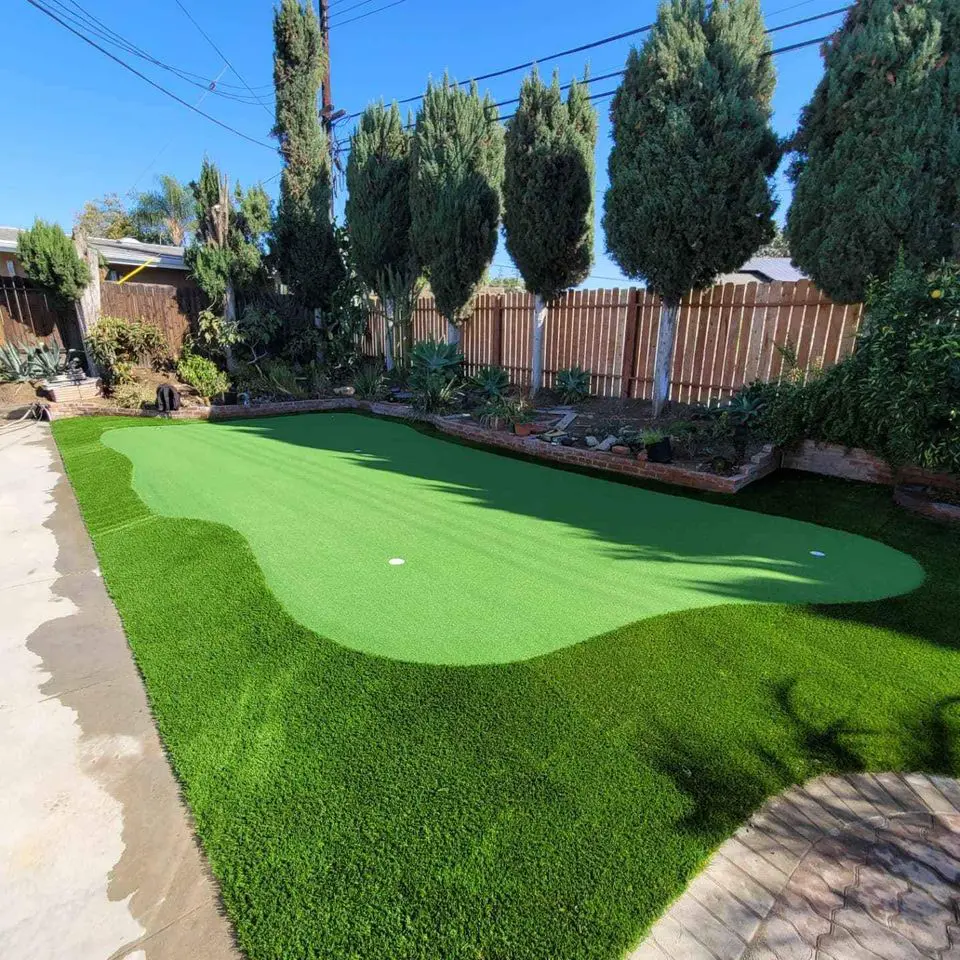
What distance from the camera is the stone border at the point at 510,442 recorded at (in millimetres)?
5406

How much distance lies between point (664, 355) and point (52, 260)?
10192mm

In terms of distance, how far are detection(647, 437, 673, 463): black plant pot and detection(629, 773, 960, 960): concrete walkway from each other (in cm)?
395

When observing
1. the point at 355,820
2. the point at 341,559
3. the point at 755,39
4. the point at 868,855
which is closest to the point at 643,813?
the point at 868,855

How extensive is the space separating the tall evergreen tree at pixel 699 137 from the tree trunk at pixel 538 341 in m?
2.65

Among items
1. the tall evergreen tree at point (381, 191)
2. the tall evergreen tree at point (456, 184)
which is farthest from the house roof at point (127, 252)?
the tall evergreen tree at point (456, 184)

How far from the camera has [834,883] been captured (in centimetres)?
163

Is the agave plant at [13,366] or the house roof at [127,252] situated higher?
the house roof at [127,252]

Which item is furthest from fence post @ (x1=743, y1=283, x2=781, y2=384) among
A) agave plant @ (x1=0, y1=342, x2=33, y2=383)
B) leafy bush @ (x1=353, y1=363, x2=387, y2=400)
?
agave plant @ (x1=0, y1=342, x2=33, y2=383)

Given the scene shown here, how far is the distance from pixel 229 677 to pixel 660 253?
646cm

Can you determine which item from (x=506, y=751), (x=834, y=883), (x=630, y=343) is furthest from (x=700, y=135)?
(x=834, y=883)

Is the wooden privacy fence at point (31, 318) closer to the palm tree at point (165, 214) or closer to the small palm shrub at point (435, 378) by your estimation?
the small palm shrub at point (435, 378)

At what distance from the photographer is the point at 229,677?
2545mm

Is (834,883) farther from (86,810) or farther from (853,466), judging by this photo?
(853,466)

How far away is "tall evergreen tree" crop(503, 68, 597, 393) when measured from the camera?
795 cm
